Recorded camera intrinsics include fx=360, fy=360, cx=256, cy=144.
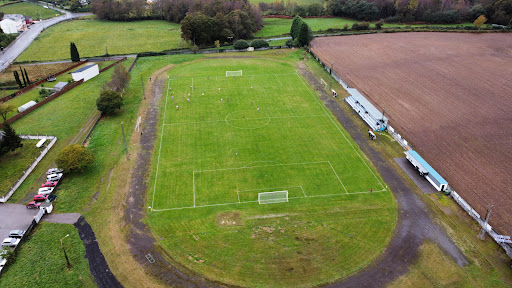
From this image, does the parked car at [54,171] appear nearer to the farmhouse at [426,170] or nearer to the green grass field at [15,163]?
the green grass field at [15,163]

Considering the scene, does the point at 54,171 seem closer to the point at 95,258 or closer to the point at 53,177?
the point at 53,177

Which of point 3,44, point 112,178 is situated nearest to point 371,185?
point 112,178

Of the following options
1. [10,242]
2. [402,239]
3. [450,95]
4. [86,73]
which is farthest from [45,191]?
[450,95]

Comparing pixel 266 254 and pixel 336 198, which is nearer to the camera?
pixel 266 254

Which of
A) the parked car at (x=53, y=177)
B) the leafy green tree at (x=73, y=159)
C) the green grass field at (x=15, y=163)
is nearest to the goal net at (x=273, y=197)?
the leafy green tree at (x=73, y=159)

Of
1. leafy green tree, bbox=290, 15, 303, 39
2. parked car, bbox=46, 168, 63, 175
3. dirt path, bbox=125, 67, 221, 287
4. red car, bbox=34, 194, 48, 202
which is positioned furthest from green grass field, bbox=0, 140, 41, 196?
leafy green tree, bbox=290, 15, 303, 39

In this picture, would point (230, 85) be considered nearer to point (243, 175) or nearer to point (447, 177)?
point (243, 175)
